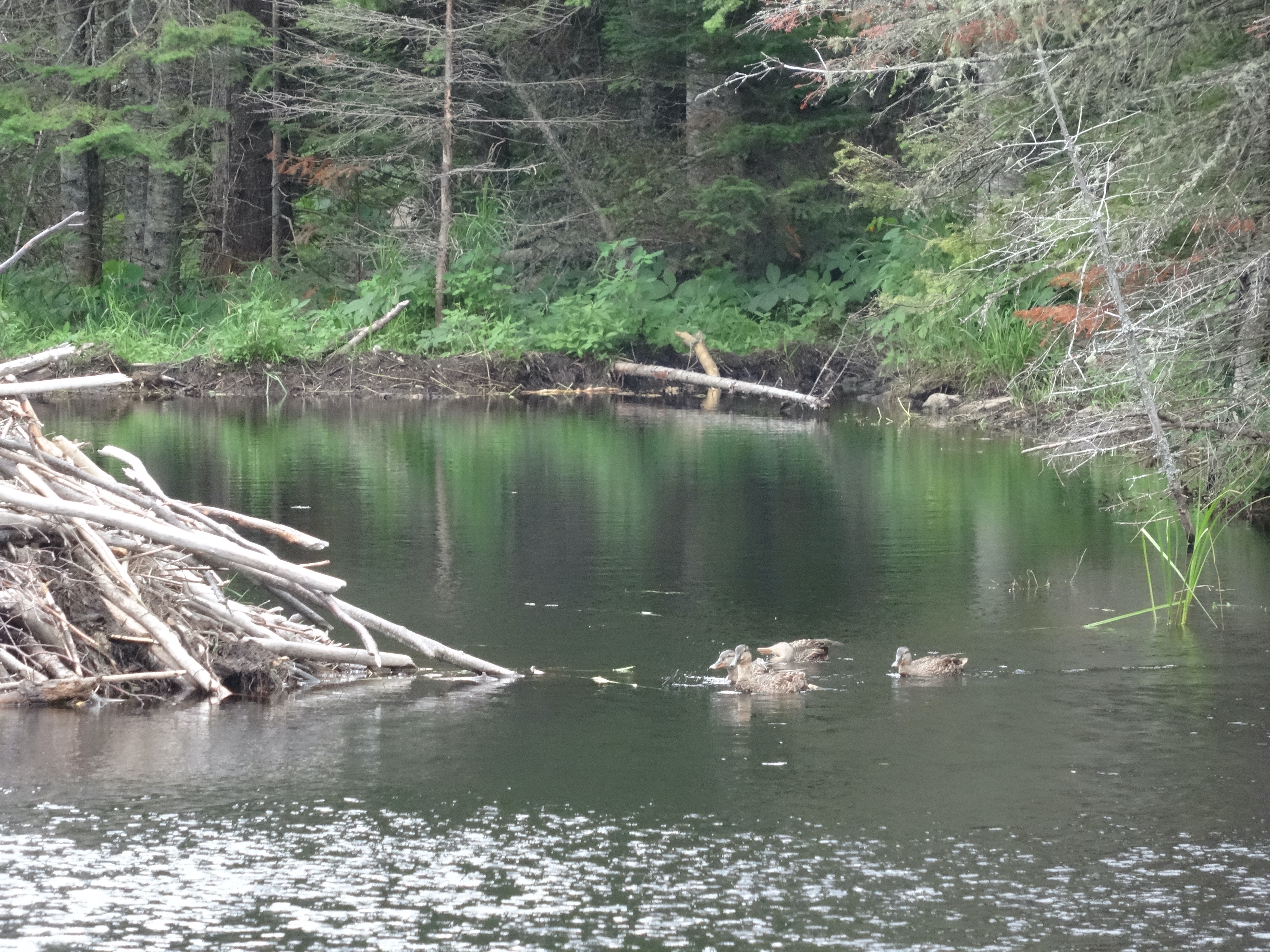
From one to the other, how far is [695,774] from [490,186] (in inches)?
1001

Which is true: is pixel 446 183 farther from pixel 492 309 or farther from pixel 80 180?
pixel 80 180

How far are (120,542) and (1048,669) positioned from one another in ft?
13.3

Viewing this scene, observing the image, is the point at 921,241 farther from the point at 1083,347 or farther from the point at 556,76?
the point at 1083,347

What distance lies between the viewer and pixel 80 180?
30719mm

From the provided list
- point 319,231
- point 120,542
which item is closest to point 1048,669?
point 120,542

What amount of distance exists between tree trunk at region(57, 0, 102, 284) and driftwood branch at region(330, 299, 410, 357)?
6.01 metres

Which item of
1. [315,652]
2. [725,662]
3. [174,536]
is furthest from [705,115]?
[174,536]

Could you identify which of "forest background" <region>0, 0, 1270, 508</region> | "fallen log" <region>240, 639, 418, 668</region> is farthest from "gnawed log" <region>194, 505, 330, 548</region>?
"forest background" <region>0, 0, 1270, 508</region>

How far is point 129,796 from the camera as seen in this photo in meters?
5.78

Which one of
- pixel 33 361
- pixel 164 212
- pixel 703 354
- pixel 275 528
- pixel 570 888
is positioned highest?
pixel 164 212

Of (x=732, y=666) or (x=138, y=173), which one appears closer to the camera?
(x=732, y=666)

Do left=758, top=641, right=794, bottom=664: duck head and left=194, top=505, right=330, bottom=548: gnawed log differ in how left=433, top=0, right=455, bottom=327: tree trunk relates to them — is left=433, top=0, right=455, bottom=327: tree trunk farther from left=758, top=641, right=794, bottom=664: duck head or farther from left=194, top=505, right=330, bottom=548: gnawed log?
left=758, top=641, right=794, bottom=664: duck head

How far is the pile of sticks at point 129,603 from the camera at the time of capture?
7.16m

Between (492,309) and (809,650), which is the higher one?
(492,309)
